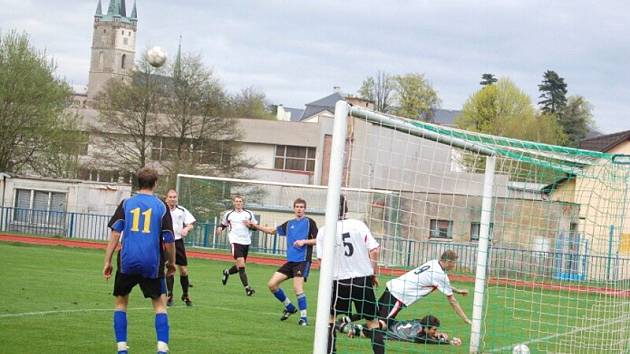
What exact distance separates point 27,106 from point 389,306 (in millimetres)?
43819

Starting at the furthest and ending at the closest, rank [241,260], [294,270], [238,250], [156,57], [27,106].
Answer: [27,106] < [156,57] < [238,250] < [241,260] < [294,270]

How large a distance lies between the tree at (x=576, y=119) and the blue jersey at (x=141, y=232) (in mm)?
82707

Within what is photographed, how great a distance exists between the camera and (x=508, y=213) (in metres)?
17.2

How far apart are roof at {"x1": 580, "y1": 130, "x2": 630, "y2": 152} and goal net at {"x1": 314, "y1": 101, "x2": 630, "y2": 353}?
918 inches

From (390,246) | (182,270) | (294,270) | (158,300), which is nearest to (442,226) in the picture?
(390,246)

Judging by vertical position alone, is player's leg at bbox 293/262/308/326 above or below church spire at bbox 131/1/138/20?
below

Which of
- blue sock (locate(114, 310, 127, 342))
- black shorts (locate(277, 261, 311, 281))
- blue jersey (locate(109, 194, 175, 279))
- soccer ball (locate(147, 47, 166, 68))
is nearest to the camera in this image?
blue jersey (locate(109, 194, 175, 279))

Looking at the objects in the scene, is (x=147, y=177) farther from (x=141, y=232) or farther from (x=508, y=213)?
(x=508, y=213)

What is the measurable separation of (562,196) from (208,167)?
4162cm

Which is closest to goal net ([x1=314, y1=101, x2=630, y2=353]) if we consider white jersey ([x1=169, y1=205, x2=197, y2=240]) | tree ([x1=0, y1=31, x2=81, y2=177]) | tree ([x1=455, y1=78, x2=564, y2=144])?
white jersey ([x1=169, y1=205, x2=197, y2=240])

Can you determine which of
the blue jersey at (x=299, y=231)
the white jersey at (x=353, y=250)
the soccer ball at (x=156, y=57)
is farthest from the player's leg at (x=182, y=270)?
the soccer ball at (x=156, y=57)

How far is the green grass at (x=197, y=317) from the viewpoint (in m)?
11.3

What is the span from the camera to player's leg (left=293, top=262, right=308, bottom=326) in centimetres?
1463

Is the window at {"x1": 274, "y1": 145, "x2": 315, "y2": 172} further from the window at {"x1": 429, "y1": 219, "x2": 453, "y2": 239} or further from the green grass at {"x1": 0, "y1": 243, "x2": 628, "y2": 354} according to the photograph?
the window at {"x1": 429, "y1": 219, "x2": 453, "y2": 239}
